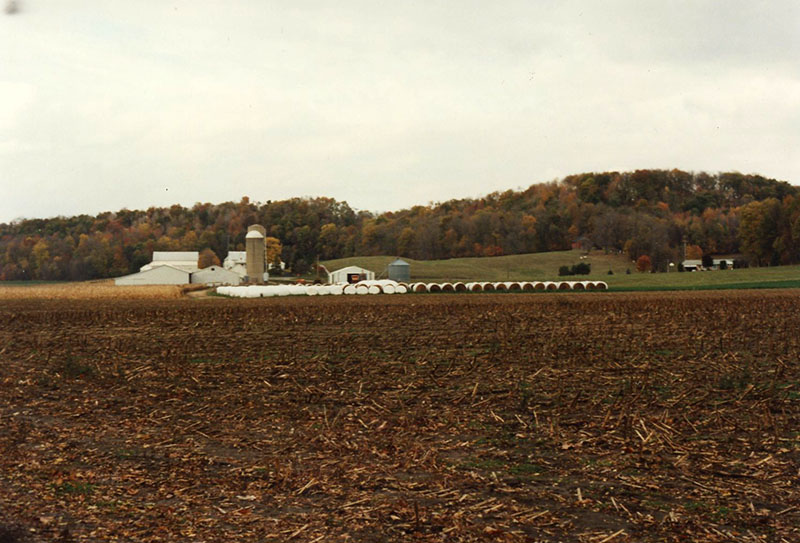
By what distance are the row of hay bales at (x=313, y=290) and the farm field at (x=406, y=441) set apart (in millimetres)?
35959

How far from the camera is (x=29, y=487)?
8.59m

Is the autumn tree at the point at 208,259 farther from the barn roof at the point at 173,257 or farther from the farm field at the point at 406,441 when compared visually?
the farm field at the point at 406,441

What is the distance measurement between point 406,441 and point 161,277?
323 ft

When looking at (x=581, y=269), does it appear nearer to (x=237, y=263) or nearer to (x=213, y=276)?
(x=213, y=276)

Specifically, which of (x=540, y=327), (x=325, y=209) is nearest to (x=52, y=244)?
(x=325, y=209)

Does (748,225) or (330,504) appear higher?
(748,225)

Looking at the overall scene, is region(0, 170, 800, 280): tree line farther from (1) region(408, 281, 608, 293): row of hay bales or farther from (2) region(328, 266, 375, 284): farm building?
(1) region(408, 281, 608, 293): row of hay bales

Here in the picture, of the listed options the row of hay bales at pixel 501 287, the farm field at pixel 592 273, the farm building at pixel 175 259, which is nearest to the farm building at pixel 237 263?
the farm building at pixel 175 259

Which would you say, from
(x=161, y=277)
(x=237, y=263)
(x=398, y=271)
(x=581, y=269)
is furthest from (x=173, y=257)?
(x=581, y=269)

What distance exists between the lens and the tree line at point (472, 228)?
136250 mm

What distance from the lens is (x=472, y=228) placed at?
158 meters

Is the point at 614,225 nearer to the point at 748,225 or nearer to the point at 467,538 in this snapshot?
the point at 748,225

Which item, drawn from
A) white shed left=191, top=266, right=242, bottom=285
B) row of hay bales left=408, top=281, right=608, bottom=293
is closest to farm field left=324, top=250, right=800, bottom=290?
row of hay bales left=408, top=281, right=608, bottom=293

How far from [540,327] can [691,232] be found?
122 meters
